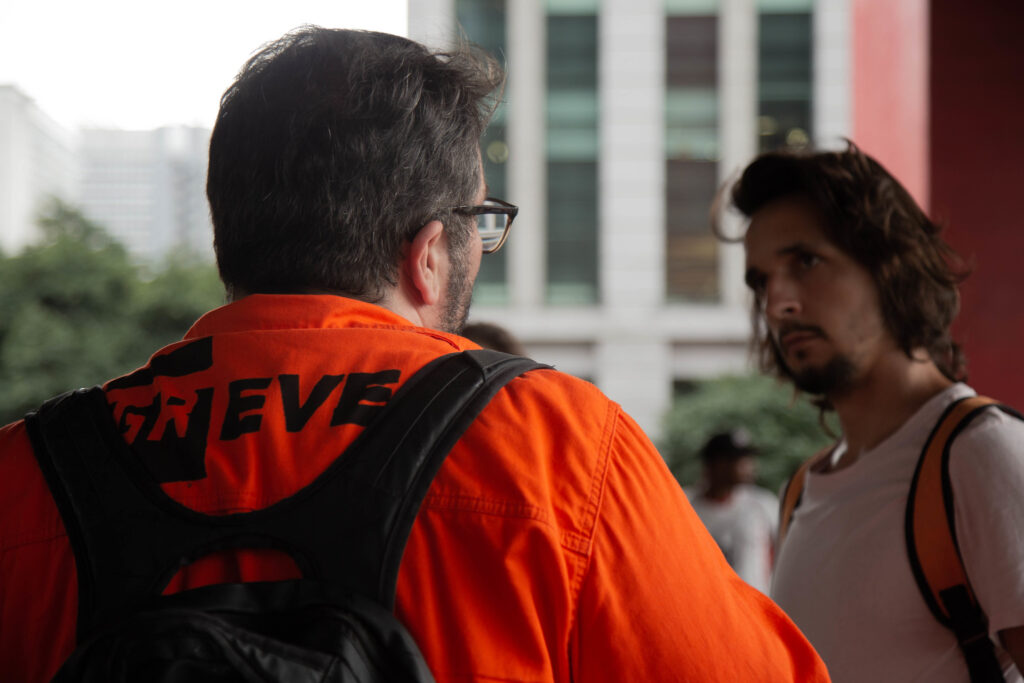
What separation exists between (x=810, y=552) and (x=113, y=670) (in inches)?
54.5

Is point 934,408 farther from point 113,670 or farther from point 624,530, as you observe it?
point 113,670

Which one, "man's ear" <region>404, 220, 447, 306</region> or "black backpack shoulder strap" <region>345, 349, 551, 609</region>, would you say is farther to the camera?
"man's ear" <region>404, 220, 447, 306</region>

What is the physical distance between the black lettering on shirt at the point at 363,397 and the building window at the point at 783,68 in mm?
18032

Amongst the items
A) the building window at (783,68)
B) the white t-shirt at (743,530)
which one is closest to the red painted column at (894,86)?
the white t-shirt at (743,530)

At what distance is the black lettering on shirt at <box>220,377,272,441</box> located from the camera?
36.9 inches

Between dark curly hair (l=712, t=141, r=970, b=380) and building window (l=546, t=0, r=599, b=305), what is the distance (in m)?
15.8

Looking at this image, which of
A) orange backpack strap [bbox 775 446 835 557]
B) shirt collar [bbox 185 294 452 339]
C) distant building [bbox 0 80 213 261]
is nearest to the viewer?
shirt collar [bbox 185 294 452 339]

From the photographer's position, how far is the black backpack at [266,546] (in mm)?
779

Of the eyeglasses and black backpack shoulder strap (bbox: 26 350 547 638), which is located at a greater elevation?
the eyeglasses

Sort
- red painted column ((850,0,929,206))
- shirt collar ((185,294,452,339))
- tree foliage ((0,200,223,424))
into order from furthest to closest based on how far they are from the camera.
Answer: tree foliage ((0,200,223,424))
red painted column ((850,0,929,206))
shirt collar ((185,294,452,339))

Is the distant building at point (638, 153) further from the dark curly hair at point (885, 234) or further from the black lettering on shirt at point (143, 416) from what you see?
the black lettering on shirt at point (143, 416)

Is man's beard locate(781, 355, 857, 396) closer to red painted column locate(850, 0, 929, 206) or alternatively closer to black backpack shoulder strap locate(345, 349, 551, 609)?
black backpack shoulder strap locate(345, 349, 551, 609)

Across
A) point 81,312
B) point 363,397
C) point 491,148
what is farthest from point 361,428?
point 81,312

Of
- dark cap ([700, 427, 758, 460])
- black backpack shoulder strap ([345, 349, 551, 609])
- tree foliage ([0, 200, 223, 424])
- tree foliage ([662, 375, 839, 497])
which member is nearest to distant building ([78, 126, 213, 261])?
tree foliage ([0, 200, 223, 424])
